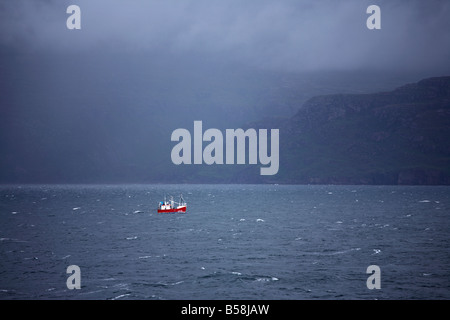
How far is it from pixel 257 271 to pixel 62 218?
8883cm

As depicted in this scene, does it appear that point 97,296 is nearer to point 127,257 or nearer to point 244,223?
point 127,257

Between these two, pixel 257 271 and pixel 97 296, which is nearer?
pixel 97 296

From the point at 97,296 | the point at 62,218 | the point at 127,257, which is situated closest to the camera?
the point at 97,296

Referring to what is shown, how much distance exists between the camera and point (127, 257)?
72812 mm

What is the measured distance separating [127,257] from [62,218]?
71.3m

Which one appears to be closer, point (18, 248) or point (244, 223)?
point (18, 248)
